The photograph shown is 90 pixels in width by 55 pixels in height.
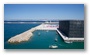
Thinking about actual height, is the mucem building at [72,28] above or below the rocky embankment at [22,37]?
above

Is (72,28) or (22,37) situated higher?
(72,28)

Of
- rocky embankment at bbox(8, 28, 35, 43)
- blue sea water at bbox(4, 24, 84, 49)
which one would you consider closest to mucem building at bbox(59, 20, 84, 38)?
blue sea water at bbox(4, 24, 84, 49)

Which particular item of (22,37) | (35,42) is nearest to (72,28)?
(35,42)

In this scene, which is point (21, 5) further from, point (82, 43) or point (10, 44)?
point (82, 43)

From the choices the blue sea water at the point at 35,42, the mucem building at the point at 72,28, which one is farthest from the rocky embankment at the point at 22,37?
the mucem building at the point at 72,28

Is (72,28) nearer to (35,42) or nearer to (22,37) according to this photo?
(35,42)

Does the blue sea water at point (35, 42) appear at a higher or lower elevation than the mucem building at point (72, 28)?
lower

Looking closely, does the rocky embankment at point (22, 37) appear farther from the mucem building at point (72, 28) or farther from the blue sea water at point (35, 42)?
the mucem building at point (72, 28)

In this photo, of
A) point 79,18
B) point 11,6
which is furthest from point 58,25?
point 11,6
